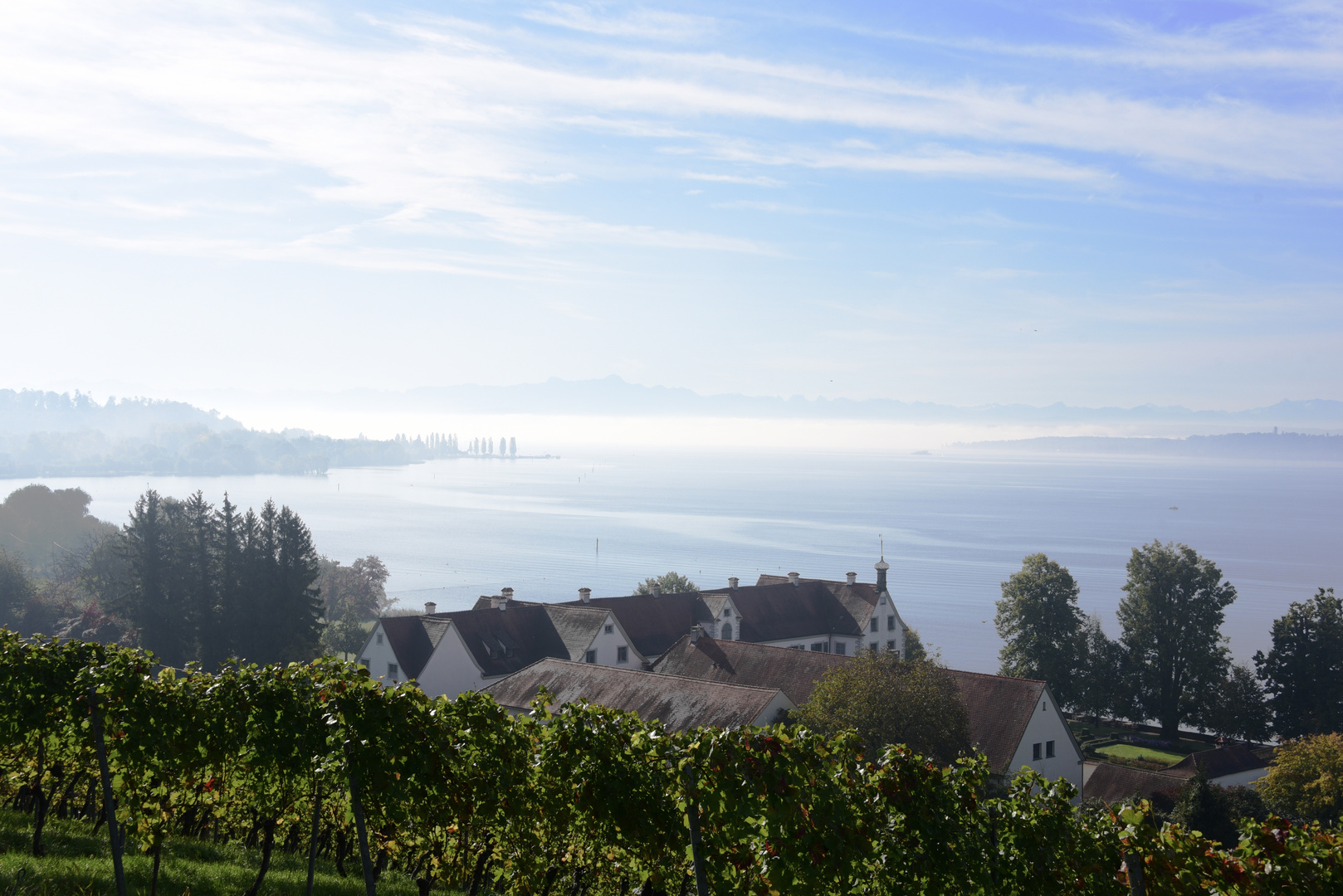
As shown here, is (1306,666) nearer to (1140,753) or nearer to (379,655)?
(1140,753)

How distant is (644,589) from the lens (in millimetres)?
88062

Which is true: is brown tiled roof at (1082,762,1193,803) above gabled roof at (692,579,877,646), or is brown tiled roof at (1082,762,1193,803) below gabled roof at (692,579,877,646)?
below

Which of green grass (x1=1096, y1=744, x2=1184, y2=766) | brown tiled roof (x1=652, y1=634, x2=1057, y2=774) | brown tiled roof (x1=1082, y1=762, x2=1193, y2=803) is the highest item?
brown tiled roof (x1=652, y1=634, x2=1057, y2=774)

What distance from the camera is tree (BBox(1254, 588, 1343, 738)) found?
197 ft

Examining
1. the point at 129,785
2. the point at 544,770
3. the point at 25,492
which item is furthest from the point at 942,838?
the point at 25,492

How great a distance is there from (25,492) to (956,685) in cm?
15871

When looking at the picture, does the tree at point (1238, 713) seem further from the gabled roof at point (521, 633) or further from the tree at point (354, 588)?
the tree at point (354, 588)

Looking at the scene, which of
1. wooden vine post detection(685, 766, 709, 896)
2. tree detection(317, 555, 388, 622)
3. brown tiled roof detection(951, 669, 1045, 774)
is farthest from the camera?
tree detection(317, 555, 388, 622)

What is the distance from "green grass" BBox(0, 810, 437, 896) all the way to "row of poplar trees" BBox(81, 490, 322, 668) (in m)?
53.5

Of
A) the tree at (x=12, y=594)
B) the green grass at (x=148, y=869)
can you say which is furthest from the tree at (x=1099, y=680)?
the tree at (x=12, y=594)

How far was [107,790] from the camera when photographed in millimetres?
12594

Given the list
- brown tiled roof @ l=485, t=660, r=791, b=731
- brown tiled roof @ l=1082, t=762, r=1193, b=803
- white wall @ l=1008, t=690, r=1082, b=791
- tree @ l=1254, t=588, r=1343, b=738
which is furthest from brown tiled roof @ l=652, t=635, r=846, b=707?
tree @ l=1254, t=588, r=1343, b=738

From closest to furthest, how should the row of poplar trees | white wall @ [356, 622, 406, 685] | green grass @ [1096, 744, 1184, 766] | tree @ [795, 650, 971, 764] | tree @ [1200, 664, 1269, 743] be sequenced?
1. tree @ [795, 650, 971, 764]
2. white wall @ [356, 622, 406, 685]
3. green grass @ [1096, 744, 1184, 766]
4. tree @ [1200, 664, 1269, 743]
5. the row of poplar trees

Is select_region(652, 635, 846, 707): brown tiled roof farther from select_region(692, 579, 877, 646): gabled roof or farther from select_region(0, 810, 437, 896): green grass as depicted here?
select_region(0, 810, 437, 896): green grass
